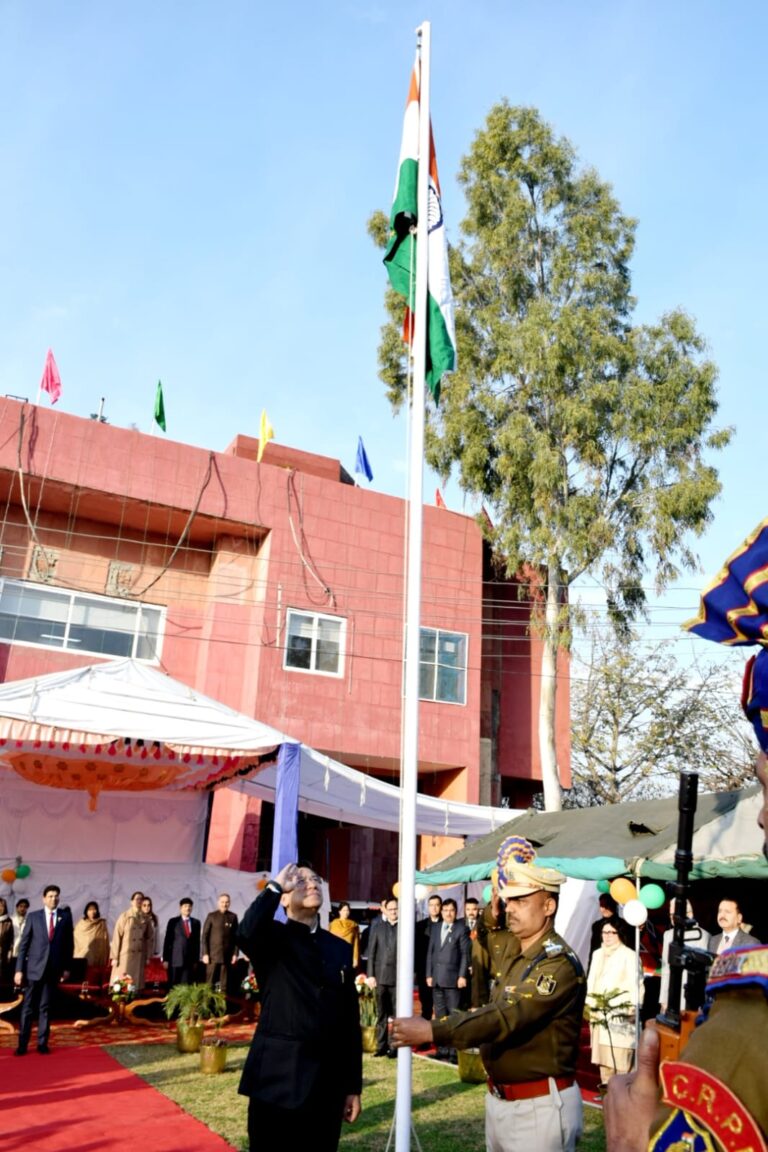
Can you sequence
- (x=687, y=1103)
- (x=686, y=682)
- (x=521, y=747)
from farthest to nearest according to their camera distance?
(x=686, y=682), (x=521, y=747), (x=687, y=1103)

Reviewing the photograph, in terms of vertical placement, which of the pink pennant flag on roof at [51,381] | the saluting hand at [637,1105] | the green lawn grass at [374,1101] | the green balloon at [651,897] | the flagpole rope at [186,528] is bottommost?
the green lawn grass at [374,1101]

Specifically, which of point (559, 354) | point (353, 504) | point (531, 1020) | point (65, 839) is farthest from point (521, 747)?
point (531, 1020)

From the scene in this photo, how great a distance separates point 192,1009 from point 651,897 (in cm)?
535

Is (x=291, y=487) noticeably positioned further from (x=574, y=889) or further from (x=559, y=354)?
(x=574, y=889)

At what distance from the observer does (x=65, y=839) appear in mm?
16172

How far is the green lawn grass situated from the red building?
8813 mm

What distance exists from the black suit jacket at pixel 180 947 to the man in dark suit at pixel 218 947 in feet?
0.65

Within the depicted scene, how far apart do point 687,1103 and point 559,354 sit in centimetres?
2050

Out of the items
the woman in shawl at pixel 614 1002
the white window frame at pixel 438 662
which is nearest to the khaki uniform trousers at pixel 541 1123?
the woman in shawl at pixel 614 1002

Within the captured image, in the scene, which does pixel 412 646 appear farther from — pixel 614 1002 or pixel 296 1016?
pixel 614 1002

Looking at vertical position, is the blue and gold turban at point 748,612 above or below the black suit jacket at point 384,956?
above

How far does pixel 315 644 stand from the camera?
19938 millimetres

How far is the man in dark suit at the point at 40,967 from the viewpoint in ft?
31.7

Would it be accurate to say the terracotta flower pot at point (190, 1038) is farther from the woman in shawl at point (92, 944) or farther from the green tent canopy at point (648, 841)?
the woman in shawl at point (92, 944)
